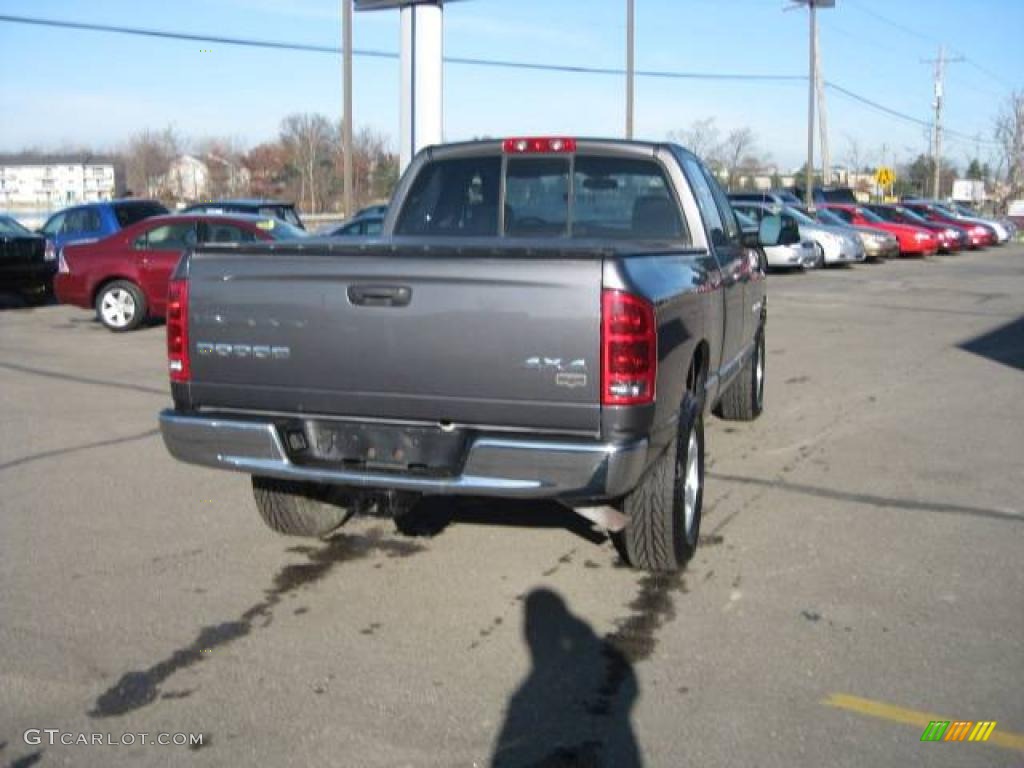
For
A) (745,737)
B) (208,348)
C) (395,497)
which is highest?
(208,348)

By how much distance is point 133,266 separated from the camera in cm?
1477

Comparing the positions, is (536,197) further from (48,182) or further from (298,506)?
(48,182)

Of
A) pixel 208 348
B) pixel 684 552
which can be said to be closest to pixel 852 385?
pixel 684 552

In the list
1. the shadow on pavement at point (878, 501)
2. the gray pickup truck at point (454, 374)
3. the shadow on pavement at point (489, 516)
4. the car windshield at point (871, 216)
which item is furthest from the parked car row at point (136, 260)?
the car windshield at point (871, 216)

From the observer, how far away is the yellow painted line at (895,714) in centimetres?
375

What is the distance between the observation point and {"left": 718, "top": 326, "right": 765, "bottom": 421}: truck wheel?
868 cm

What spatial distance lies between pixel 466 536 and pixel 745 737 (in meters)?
2.48

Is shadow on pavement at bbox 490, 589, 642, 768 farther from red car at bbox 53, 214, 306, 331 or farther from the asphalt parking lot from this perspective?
red car at bbox 53, 214, 306, 331

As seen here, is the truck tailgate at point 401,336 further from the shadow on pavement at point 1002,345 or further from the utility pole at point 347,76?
the utility pole at point 347,76

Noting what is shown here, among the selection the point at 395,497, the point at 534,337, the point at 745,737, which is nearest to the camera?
the point at 745,737

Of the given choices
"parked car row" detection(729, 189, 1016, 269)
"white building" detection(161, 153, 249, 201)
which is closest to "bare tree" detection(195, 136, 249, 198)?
"white building" detection(161, 153, 249, 201)

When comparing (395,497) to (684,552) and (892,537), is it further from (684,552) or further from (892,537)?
(892,537)

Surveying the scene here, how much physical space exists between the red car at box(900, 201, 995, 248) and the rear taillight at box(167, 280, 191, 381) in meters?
35.9

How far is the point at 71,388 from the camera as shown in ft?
34.2
